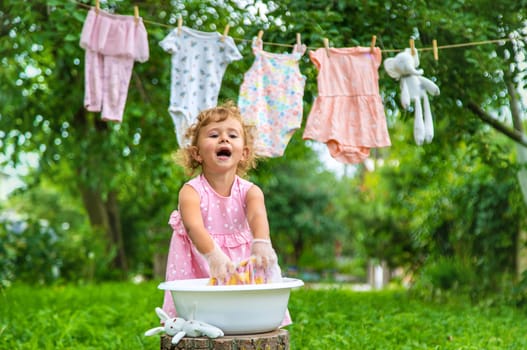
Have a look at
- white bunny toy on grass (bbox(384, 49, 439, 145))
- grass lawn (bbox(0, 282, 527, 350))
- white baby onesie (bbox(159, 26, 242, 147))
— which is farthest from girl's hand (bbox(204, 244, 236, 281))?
white baby onesie (bbox(159, 26, 242, 147))

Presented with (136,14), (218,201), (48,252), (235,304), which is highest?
(136,14)

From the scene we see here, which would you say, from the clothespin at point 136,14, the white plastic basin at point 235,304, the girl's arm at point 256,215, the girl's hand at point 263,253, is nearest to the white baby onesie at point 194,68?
the clothespin at point 136,14

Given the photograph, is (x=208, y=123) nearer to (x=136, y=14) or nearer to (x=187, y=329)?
(x=187, y=329)

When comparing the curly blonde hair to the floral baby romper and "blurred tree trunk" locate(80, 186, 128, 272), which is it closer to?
the floral baby romper

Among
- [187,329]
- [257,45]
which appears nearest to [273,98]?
[257,45]

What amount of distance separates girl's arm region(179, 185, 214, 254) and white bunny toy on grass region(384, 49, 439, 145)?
1474 mm

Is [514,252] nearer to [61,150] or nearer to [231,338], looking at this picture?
[61,150]

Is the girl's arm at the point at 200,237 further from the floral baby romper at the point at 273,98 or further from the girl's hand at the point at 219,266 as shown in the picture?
the floral baby romper at the point at 273,98

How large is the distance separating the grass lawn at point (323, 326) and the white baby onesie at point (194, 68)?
1.40 metres

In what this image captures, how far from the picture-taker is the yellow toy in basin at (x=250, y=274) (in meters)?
2.48

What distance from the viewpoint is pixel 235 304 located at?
2.38 m

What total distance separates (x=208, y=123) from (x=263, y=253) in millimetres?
622

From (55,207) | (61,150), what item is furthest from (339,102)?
(55,207)

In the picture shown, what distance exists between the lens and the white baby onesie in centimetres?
462
